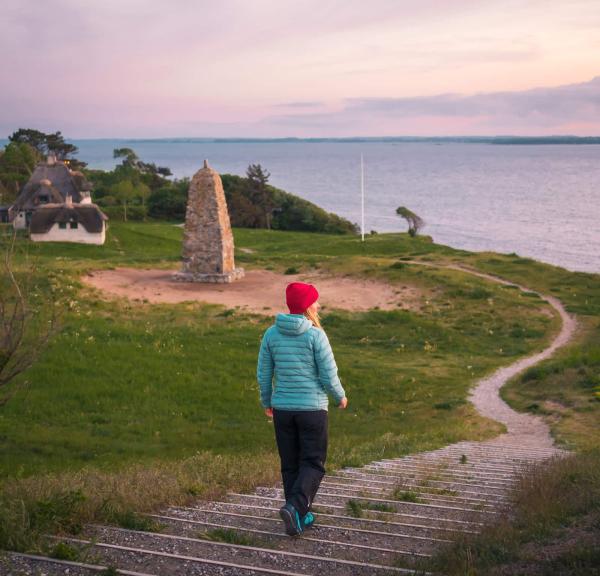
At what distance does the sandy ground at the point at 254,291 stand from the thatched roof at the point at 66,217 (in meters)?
15.3

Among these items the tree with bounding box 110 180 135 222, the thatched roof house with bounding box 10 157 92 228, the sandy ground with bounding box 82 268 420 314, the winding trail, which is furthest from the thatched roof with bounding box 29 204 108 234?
the winding trail

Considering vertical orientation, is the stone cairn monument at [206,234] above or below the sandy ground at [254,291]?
above

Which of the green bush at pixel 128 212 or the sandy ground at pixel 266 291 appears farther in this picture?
the green bush at pixel 128 212

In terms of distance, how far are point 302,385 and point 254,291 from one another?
28.9m

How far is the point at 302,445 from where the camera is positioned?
8.20 meters

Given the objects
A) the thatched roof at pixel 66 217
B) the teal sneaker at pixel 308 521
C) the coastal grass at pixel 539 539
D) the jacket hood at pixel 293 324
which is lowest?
the thatched roof at pixel 66 217

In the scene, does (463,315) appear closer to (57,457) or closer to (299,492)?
(57,457)

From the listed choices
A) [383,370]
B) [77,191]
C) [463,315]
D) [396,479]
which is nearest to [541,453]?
[396,479]

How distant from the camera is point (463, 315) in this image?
1302 inches

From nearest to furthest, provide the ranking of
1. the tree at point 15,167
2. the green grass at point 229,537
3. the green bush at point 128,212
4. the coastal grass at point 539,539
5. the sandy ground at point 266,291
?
the coastal grass at point 539,539
the green grass at point 229,537
the sandy ground at point 266,291
the green bush at point 128,212
the tree at point 15,167

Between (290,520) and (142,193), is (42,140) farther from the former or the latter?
(290,520)

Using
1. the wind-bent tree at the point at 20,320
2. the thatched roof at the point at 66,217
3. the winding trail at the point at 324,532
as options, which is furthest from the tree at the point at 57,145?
the winding trail at the point at 324,532

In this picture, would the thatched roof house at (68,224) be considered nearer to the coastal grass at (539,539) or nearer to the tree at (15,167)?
the tree at (15,167)

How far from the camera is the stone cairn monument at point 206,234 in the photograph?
37.2 m
